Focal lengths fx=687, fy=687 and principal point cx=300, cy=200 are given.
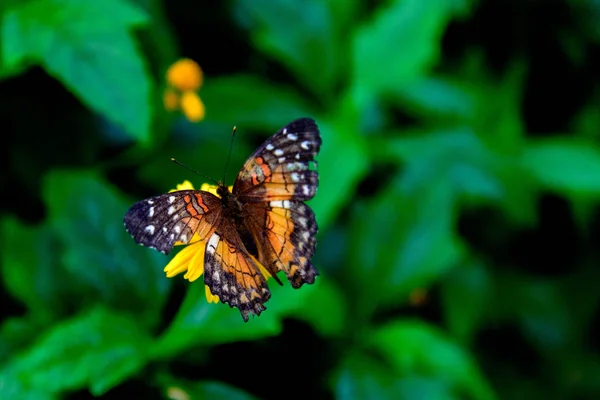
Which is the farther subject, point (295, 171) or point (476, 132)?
point (476, 132)

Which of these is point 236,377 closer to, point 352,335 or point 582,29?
point 352,335

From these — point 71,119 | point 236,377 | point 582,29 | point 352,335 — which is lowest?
point 236,377

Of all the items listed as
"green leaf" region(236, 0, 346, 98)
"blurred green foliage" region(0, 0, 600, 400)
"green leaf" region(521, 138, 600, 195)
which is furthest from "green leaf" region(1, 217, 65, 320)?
"green leaf" region(521, 138, 600, 195)

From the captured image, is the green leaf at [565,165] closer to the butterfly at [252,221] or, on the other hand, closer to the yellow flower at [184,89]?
the yellow flower at [184,89]

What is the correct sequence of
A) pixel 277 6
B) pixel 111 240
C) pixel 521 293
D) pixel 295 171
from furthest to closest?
1. pixel 521 293
2. pixel 277 6
3. pixel 111 240
4. pixel 295 171

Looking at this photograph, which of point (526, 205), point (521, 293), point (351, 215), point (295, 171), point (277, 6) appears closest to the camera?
point (295, 171)

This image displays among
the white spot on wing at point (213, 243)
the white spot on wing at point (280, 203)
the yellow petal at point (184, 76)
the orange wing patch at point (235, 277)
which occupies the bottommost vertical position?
the orange wing patch at point (235, 277)

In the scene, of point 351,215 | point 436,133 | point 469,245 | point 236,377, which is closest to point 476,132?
point 436,133

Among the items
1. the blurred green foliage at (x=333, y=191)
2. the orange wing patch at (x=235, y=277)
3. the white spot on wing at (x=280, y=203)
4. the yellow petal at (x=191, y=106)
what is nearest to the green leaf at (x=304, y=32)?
the blurred green foliage at (x=333, y=191)
